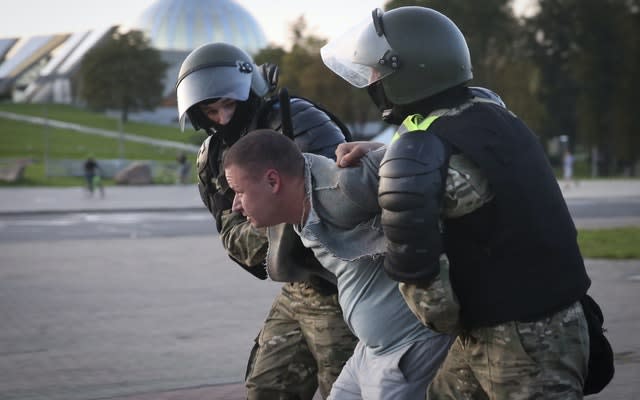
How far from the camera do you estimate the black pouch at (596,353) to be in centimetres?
259

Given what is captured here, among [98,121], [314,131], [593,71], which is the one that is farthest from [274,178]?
[98,121]

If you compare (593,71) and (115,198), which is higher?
(115,198)

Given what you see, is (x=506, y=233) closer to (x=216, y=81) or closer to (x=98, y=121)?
(x=216, y=81)

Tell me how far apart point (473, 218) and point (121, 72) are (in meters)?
65.1

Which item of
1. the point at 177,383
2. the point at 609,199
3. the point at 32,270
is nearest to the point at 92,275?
the point at 32,270

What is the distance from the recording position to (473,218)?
241 cm

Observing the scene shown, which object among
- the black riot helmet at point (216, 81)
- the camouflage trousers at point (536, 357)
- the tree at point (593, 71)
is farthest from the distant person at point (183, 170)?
the camouflage trousers at point (536, 357)

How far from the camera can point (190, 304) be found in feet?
28.0

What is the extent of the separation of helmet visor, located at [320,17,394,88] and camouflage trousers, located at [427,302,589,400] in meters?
0.69

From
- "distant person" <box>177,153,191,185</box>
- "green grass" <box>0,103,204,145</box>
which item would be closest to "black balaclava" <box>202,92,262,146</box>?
"distant person" <box>177,153,191,185</box>

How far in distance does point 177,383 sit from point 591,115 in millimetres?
50032

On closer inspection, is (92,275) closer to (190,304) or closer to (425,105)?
(190,304)

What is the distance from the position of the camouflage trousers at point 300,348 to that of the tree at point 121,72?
206 ft

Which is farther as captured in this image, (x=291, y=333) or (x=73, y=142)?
(x=73, y=142)
